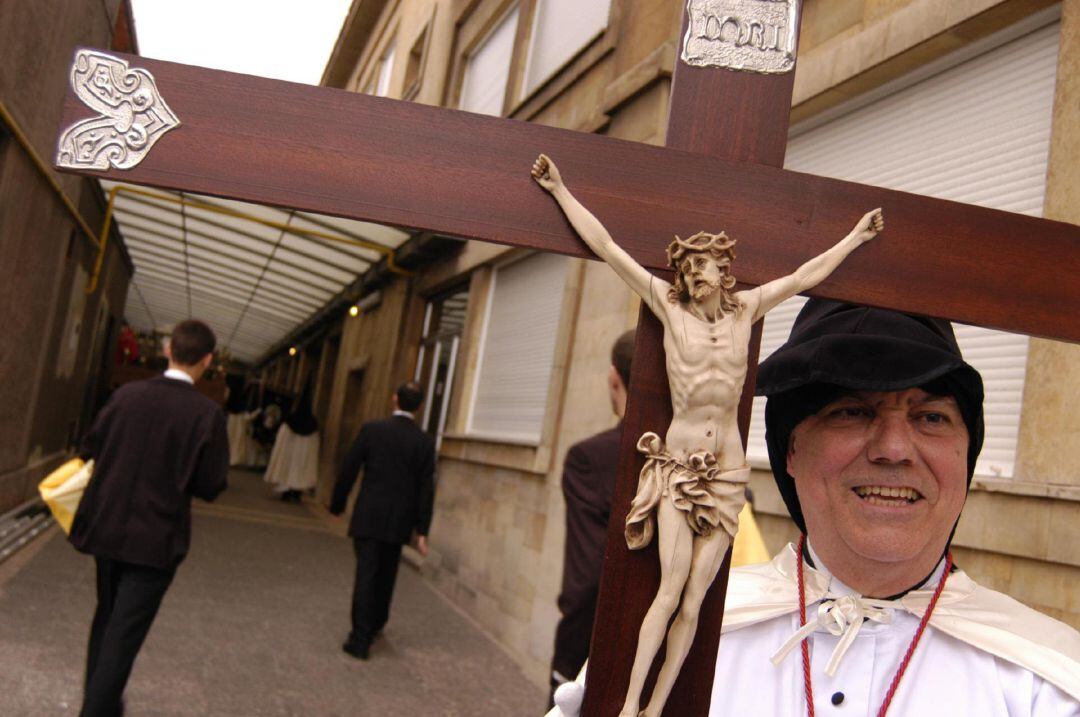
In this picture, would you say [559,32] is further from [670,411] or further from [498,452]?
[670,411]

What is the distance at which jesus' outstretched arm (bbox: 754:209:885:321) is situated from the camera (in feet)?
5.05

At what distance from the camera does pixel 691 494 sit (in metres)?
1.42

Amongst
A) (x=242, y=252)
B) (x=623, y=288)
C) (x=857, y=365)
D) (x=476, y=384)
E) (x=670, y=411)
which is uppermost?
(x=242, y=252)

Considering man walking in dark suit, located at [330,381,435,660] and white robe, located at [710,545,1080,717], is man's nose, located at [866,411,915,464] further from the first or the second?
man walking in dark suit, located at [330,381,435,660]

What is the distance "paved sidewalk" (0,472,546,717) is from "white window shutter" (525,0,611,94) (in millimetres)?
5059

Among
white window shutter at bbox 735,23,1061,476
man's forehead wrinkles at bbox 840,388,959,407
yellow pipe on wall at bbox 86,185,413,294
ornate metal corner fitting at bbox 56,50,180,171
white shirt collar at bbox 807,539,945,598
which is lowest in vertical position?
white shirt collar at bbox 807,539,945,598

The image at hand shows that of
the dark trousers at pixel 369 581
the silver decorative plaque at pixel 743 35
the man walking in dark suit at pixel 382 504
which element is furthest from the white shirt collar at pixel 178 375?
the silver decorative plaque at pixel 743 35

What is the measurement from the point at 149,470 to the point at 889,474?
335cm

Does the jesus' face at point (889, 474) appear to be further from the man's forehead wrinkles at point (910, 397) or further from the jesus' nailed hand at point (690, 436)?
the jesus' nailed hand at point (690, 436)

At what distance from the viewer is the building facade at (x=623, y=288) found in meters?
3.61

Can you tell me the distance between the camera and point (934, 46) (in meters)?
4.39

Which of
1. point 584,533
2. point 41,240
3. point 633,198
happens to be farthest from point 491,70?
point 633,198

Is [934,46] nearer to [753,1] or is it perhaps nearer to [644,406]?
[753,1]

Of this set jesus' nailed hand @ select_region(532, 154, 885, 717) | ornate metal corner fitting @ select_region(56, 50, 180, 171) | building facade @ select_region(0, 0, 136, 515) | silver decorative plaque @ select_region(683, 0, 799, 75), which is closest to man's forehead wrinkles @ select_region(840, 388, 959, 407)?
jesus' nailed hand @ select_region(532, 154, 885, 717)
